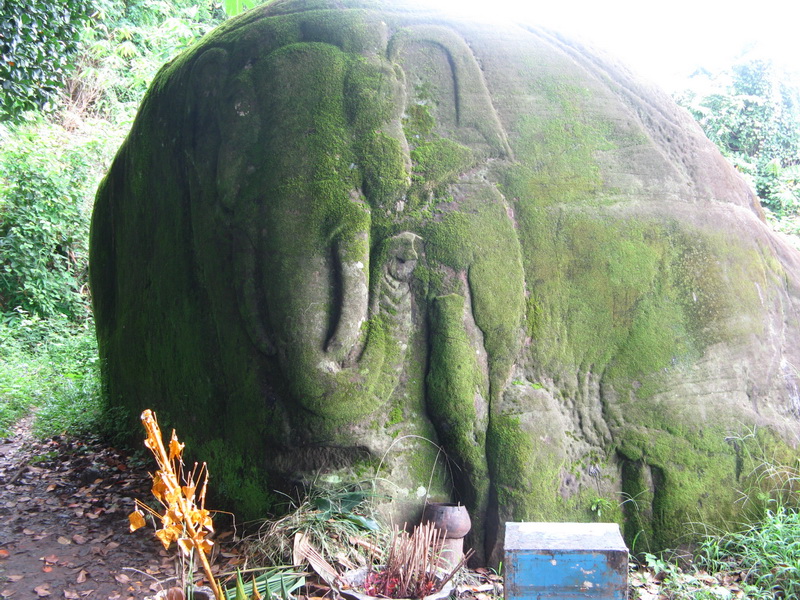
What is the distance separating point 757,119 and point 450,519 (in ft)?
33.8

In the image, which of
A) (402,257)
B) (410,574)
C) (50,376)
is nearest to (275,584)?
(410,574)

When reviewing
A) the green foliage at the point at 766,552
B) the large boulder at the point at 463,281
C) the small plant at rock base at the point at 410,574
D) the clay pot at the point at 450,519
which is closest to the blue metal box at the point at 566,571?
the small plant at rock base at the point at 410,574

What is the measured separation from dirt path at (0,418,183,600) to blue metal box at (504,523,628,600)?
1906mm

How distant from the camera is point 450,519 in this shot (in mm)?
3363

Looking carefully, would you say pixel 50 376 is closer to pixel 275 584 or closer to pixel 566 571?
pixel 275 584

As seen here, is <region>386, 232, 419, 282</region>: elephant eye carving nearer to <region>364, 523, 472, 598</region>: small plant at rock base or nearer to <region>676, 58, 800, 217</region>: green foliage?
<region>364, 523, 472, 598</region>: small plant at rock base

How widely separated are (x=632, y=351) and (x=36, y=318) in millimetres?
9677

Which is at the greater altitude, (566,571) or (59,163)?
(59,163)

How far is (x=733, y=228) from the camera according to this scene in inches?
159

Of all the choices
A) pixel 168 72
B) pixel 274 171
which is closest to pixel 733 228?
pixel 274 171

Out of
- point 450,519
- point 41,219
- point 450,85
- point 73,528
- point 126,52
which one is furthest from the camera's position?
point 126,52

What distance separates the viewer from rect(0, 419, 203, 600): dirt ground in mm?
3463

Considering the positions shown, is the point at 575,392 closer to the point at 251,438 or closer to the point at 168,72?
the point at 251,438

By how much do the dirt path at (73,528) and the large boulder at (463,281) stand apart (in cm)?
63
